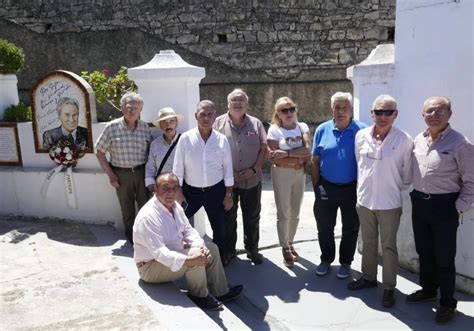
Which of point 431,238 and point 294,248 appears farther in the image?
point 294,248

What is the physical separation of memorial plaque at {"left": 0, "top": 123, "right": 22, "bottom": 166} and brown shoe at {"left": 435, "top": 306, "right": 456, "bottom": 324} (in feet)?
16.0

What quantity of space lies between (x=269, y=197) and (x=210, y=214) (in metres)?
3.35

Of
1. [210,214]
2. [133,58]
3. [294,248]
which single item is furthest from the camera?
[133,58]

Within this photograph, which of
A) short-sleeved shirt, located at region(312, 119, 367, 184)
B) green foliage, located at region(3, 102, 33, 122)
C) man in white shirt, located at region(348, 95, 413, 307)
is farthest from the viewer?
green foliage, located at region(3, 102, 33, 122)

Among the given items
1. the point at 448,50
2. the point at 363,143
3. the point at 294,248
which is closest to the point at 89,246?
the point at 294,248

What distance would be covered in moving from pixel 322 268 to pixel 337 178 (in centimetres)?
93

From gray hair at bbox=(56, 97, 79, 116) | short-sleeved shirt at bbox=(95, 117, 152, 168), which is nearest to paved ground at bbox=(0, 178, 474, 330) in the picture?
short-sleeved shirt at bbox=(95, 117, 152, 168)

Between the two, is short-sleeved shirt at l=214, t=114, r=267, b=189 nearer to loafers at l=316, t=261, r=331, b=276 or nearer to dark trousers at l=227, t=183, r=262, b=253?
dark trousers at l=227, t=183, r=262, b=253

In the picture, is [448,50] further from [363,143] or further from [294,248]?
[294,248]

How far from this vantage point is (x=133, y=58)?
10.8 m

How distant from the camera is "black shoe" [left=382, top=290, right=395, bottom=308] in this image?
3.76 metres

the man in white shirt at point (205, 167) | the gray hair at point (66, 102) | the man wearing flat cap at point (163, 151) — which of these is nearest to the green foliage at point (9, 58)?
the gray hair at point (66, 102)

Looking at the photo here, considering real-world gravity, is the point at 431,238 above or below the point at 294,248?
above

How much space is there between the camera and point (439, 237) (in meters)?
3.41
